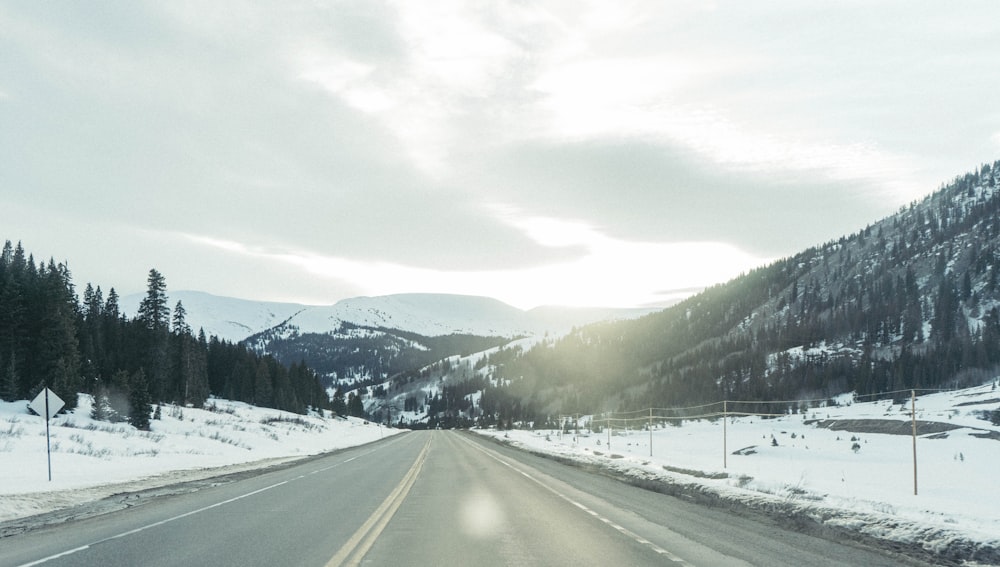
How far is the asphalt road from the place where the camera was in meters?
8.66

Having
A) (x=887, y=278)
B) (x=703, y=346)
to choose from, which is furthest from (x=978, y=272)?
(x=703, y=346)

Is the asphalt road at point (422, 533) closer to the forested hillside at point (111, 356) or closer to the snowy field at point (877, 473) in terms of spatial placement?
the snowy field at point (877, 473)

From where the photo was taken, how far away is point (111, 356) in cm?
9088

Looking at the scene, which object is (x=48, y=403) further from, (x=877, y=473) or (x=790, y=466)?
(x=877, y=473)

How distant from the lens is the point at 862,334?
150 metres

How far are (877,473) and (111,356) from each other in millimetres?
93904

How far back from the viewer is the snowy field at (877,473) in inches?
431

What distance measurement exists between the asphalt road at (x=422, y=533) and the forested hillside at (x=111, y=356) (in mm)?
43281

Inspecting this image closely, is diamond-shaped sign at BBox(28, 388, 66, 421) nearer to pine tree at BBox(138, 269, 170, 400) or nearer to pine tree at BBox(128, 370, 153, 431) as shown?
pine tree at BBox(128, 370, 153, 431)

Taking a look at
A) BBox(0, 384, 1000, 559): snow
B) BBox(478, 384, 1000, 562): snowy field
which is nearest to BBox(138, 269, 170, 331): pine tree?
BBox(0, 384, 1000, 559): snow

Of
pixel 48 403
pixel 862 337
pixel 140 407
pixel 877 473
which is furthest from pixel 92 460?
pixel 862 337

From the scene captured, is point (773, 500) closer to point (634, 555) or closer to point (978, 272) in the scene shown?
point (634, 555)

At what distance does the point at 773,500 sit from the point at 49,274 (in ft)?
271

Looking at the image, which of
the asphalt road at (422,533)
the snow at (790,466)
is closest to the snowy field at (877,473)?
the snow at (790,466)
